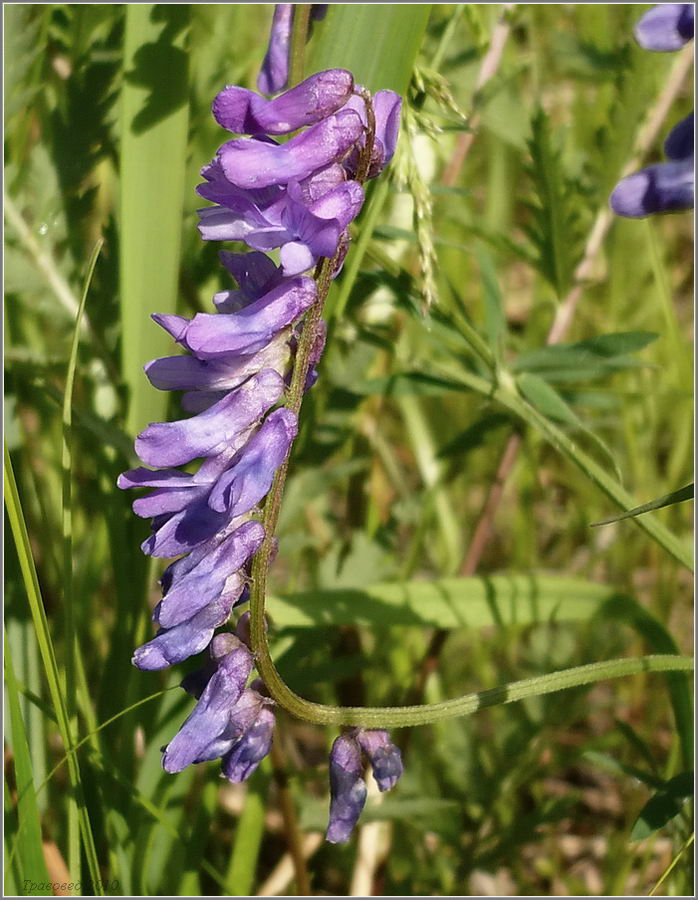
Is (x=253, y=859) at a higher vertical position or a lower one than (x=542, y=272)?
lower

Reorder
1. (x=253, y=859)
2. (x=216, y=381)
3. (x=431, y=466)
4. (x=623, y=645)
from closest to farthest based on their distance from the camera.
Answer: (x=216, y=381)
(x=253, y=859)
(x=623, y=645)
(x=431, y=466)

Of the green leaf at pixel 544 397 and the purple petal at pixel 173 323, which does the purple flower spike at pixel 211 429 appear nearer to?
the purple petal at pixel 173 323

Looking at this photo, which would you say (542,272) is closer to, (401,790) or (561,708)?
(561,708)

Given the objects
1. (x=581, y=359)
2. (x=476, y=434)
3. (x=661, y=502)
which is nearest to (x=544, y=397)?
(x=581, y=359)

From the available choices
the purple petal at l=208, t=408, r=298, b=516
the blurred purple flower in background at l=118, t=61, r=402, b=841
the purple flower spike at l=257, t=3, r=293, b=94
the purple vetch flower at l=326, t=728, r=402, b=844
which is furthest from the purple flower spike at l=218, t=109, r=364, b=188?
the purple vetch flower at l=326, t=728, r=402, b=844

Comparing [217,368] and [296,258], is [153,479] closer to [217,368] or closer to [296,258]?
[217,368]

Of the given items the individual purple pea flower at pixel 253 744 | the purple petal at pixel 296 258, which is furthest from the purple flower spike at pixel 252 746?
the purple petal at pixel 296 258

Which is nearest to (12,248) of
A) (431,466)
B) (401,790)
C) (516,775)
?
(431,466)
